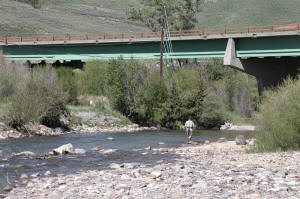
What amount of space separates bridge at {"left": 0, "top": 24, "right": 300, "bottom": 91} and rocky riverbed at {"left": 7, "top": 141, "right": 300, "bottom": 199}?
3158cm

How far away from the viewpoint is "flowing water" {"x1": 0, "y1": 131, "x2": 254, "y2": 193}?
23.2m

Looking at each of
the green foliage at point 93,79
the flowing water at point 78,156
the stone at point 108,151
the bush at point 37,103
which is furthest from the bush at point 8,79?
the stone at point 108,151

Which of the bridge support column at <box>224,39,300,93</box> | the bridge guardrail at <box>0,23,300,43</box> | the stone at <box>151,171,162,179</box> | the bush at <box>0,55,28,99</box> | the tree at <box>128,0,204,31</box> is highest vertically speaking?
the tree at <box>128,0,204,31</box>

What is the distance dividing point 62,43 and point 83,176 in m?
50.5

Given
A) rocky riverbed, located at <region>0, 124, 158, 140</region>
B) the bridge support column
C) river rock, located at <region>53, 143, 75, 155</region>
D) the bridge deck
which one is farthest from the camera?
the bridge support column

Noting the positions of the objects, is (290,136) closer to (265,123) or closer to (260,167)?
(265,123)

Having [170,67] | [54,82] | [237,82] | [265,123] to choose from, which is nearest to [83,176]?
[265,123]

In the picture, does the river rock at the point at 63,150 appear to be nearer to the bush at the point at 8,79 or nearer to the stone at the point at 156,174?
the stone at the point at 156,174

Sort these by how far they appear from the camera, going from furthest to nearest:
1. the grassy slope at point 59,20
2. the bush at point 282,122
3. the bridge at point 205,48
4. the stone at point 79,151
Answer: the grassy slope at point 59,20 → the bridge at point 205,48 → the stone at point 79,151 → the bush at point 282,122

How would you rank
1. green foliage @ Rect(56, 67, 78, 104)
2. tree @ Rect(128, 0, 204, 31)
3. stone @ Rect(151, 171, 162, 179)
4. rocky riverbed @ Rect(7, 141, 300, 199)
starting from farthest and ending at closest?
tree @ Rect(128, 0, 204, 31) → green foliage @ Rect(56, 67, 78, 104) → stone @ Rect(151, 171, 162, 179) → rocky riverbed @ Rect(7, 141, 300, 199)

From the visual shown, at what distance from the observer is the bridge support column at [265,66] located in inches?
2190

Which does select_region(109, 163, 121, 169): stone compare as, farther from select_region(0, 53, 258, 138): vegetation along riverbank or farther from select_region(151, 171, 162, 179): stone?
select_region(0, 53, 258, 138): vegetation along riverbank

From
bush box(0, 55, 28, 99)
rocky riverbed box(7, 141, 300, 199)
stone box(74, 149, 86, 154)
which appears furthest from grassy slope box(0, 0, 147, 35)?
rocky riverbed box(7, 141, 300, 199)

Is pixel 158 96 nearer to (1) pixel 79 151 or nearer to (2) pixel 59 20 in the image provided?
(1) pixel 79 151
